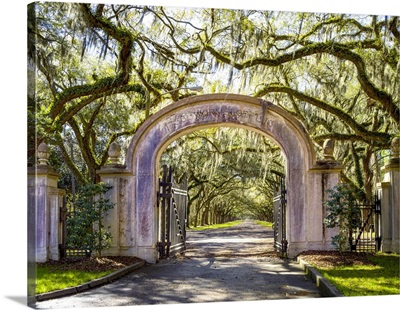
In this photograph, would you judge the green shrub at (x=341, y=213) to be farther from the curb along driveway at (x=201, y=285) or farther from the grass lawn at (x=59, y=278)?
the grass lawn at (x=59, y=278)

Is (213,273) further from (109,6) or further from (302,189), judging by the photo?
(109,6)

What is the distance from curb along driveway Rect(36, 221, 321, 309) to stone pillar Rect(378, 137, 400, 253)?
234 cm

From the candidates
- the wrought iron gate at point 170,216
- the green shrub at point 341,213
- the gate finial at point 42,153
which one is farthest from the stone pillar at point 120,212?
the green shrub at point 341,213

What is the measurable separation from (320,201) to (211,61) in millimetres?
3938

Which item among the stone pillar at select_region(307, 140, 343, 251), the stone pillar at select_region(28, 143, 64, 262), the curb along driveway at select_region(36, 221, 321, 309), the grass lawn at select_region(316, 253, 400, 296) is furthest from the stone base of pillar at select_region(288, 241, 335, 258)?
the stone pillar at select_region(28, 143, 64, 262)

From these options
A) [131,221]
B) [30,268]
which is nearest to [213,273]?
[131,221]

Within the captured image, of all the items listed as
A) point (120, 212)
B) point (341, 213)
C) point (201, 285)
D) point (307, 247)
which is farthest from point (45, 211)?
point (341, 213)

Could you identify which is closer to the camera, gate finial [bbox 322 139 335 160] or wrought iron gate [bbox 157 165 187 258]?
gate finial [bbox 322 139 335 160]

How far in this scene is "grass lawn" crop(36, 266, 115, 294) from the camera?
7.69 metres

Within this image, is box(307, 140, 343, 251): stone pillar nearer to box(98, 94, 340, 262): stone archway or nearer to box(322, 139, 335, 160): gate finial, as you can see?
box(98, 94, 340, 262): stone archway

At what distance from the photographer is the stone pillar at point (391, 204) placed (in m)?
11.8

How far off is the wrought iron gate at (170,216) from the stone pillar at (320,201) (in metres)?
2.83

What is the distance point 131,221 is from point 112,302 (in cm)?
439

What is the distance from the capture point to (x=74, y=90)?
40.3ft
